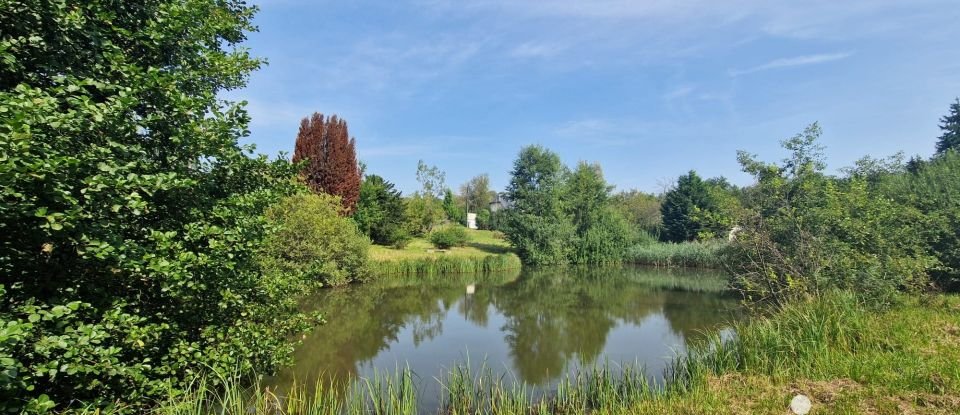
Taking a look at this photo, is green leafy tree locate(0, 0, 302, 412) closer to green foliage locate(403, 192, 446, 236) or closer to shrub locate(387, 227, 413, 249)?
shrub locate(387, 227, 413, 249)

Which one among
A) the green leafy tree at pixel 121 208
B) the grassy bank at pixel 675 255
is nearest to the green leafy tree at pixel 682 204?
the grassy bank at pixel 675 255

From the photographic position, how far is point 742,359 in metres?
6.79

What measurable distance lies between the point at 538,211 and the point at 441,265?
12.0 m

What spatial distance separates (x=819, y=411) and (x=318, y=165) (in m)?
28.1

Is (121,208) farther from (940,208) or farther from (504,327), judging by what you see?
(940,208)

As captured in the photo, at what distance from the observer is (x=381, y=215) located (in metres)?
29.5

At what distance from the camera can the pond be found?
9.18 meters

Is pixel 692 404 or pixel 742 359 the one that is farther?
pixel 742 359

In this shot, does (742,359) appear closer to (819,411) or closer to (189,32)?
(819,411)

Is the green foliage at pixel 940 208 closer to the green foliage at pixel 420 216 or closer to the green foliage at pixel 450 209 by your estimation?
the green foliage at pixel 420 216

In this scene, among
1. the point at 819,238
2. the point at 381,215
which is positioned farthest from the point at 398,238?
the point at 819,238

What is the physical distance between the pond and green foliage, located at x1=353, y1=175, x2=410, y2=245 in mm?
6857

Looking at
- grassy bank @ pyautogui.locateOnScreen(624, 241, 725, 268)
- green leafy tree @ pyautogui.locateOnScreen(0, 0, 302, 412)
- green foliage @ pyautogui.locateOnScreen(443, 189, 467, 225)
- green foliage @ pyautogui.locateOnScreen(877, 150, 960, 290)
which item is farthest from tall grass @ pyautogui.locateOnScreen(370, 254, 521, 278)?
green foliage @ pyautogui.locateOnScreen(877, 150, 960, 290)

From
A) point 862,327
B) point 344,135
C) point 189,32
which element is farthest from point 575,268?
point 189,32
